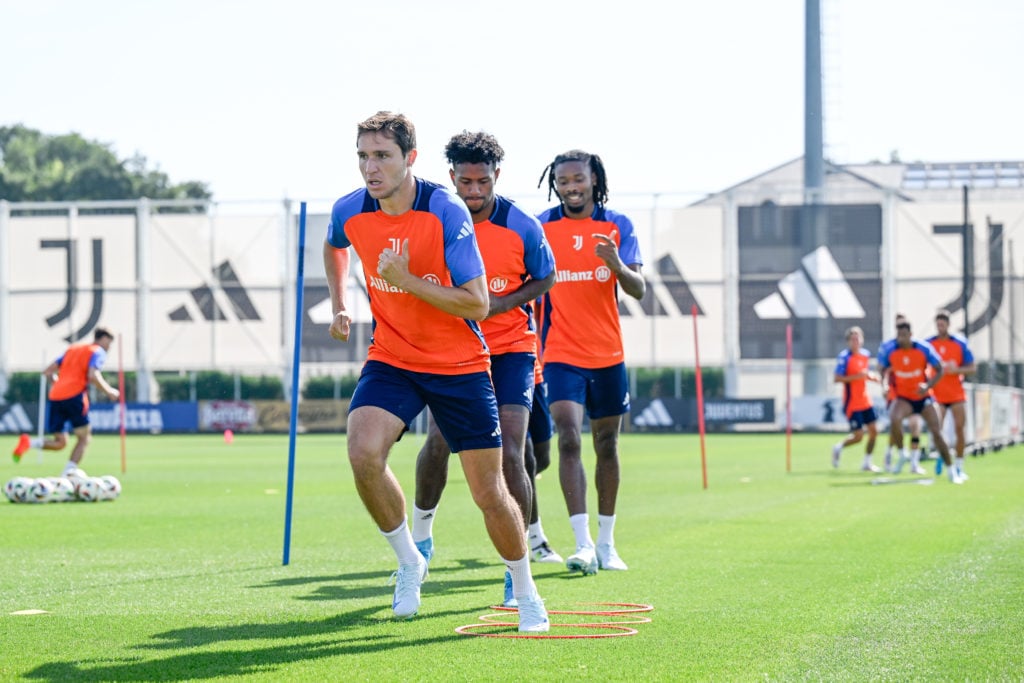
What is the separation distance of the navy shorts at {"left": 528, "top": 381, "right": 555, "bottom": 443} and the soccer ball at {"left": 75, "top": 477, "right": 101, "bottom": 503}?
779cm

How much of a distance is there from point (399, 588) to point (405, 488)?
11.3m

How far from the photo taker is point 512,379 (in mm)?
7934

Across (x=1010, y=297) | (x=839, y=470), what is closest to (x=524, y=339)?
(x=839, y=470)

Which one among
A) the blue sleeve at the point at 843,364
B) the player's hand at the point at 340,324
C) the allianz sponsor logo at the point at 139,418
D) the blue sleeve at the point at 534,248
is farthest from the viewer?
the allianz sponsor logo at the point at 139,418

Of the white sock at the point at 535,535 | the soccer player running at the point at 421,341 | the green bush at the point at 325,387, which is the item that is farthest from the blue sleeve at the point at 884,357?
the green bush at the point at 325,387

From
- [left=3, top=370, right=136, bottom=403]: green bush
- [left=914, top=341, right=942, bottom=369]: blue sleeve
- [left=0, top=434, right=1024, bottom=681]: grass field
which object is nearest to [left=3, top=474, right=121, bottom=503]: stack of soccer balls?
[left=0, top=434, right=1024, bottom=681]: grass field

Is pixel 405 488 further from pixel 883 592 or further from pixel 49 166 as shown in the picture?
pixel 49 166

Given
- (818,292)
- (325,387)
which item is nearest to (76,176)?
(325,387)

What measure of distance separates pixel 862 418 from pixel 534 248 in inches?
663

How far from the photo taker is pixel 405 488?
1822 cm

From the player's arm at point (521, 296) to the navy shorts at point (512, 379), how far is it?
46cm

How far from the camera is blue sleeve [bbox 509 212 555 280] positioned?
755cm

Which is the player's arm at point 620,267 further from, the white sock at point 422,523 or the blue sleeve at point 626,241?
the white sock at point 422,523

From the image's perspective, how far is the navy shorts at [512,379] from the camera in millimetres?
7910
